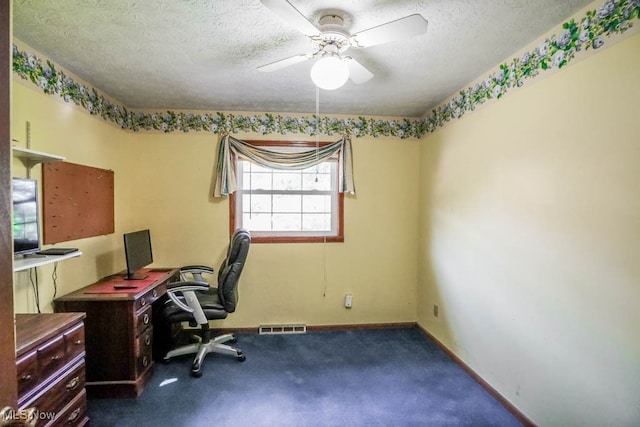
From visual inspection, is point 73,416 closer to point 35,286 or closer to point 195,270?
point 35,286

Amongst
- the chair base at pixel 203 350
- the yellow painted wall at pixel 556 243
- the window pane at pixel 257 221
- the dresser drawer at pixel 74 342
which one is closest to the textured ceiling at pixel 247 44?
the yellow painted wall at pixel 556 243

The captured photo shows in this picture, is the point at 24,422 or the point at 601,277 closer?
the point at 24,422

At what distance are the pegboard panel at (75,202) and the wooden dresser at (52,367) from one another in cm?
74

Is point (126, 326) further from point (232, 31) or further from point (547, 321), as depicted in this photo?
point (547, 321)

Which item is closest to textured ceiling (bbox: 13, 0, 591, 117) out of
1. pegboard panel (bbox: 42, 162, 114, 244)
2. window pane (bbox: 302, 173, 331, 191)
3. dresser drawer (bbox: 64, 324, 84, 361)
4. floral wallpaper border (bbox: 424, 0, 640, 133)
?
floral wallpaper border (bbox: 424, 0, 640, 133)

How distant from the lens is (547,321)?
183 centimetres

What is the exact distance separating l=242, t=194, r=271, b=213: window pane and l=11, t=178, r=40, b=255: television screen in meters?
1.86

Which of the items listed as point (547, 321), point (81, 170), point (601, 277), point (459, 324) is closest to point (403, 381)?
point (459, 324)

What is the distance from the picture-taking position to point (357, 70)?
193 centimetres

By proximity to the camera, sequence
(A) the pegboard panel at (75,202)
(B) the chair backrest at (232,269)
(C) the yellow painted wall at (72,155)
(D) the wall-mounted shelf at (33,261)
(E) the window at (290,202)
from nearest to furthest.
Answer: (D) the wall-mounted shelf at (33,261), (C) the yellow painted wall at (72,155), (A) the pegboard panel at (75,202), (B) the chair backrest at (232,269), (E) the window at (290,202)

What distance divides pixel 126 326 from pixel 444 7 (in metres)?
2.80

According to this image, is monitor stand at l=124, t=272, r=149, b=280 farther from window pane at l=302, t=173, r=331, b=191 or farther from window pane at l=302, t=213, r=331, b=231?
window pane at l=302, t=173, r=331, b=191

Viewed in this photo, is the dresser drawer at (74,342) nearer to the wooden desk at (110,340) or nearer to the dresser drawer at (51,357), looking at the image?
the dresser drawer at (51,357)

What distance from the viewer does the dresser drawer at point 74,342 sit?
1672mm
